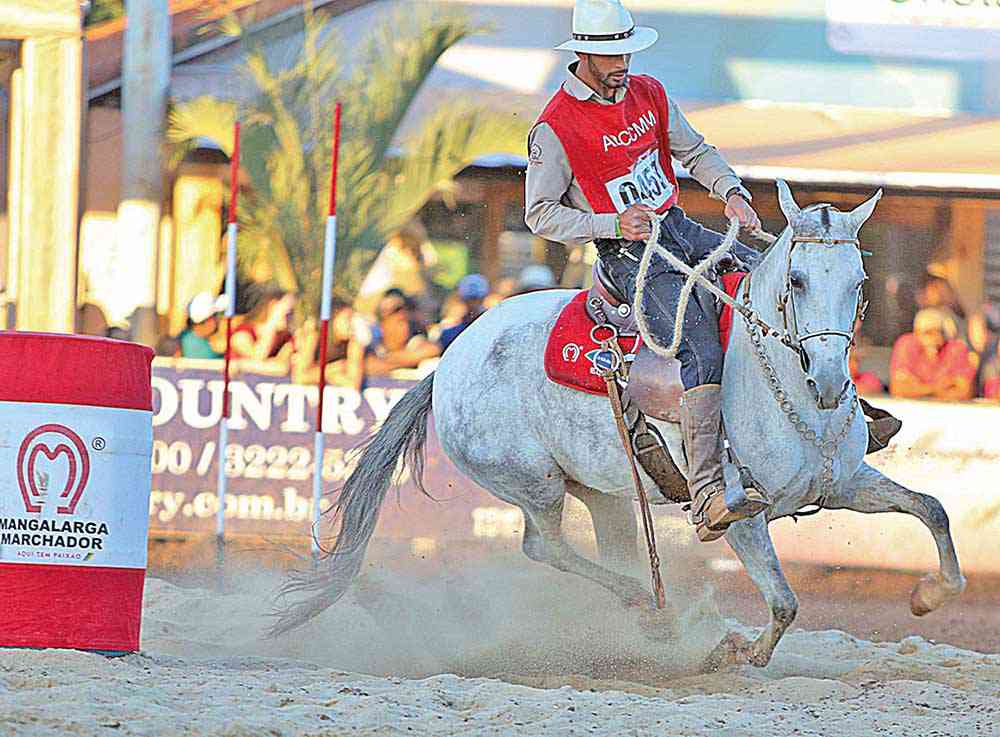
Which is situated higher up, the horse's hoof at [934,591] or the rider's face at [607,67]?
the rider's face at [607,67]

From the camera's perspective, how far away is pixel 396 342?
11.0m

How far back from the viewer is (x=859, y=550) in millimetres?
10367

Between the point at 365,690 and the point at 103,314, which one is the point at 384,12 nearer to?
the point at 103,314

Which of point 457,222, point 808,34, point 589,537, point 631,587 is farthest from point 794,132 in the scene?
point 631,587

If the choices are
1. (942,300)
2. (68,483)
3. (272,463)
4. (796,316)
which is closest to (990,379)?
(942,300)

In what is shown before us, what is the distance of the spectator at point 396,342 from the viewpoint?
1083 centimetres

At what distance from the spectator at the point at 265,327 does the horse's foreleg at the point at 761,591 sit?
5575 millimetres

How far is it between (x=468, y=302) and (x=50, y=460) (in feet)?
18.9

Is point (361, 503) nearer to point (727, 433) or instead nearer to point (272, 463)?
point (727, 433)

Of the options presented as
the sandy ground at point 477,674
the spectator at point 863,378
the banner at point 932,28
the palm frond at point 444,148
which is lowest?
the sandy ground at point 477,674

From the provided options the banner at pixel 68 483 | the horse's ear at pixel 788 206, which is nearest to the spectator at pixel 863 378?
the horse's ear at pixel 788 206

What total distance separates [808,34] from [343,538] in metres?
6.10

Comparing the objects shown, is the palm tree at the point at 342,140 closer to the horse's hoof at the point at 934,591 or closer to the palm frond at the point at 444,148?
the palm frond at the point at 444,148

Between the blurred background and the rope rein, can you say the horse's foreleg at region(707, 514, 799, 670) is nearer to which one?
the rope rein
